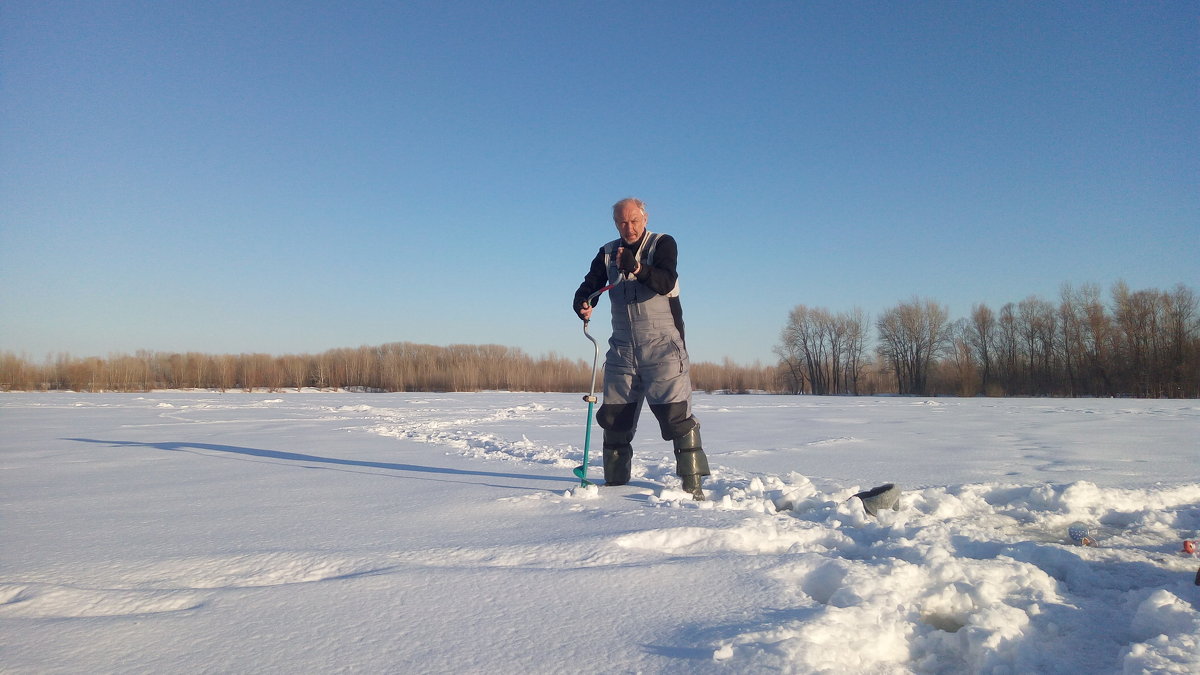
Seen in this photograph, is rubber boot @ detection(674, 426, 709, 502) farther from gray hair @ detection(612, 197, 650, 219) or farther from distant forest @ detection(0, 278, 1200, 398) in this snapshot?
distant forest @ detection(0, 278, 1200, 398)

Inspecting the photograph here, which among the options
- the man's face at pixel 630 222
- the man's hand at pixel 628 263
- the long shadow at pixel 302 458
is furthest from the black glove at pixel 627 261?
the long shadow at pixel 302 458

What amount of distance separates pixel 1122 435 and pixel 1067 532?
17.8ft

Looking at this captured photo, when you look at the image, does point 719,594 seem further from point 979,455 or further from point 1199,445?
point 1199,445

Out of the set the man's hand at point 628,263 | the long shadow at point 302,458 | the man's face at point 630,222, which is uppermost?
the man's face at point 630,222

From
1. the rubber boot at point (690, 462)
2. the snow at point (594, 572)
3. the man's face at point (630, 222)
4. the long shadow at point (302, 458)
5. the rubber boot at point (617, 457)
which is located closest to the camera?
the snow at point (594, 572)

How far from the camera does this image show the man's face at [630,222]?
138 inches

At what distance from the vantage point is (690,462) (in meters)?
3.42

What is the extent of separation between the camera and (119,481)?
3.94 m

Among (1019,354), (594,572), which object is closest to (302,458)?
(594,572)

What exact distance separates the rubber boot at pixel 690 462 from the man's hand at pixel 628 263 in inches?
37.6

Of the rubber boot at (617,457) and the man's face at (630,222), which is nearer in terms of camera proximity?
the man's face at (630,222)

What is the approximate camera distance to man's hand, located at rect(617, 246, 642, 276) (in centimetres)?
321

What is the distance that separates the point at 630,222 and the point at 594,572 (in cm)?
209

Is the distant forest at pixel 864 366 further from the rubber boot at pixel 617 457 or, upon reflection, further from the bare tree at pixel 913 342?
the rubber boot at pixel 617 457
